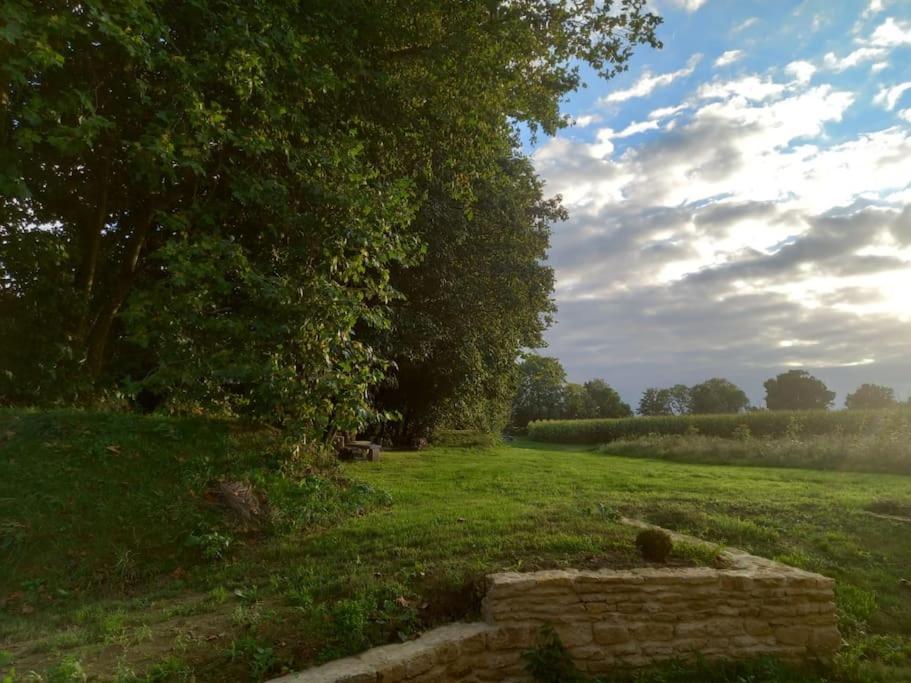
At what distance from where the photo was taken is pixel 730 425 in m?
34.1

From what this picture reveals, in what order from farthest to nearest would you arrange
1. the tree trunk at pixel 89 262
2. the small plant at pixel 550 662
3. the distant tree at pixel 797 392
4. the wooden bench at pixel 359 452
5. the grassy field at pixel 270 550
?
1. the distant tree at pixel 797 392
2. the wooden bench at pixel 359 452
3. the tree trunk at pixel 89 262
4. the small plant at pixel 550 662
5. the grassy field at pixel 270 550

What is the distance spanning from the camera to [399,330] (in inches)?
572

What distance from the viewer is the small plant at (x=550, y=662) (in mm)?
4738

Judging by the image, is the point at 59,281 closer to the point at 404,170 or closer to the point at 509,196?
the point at 404,170

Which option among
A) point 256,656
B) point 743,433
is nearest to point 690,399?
point 743,433

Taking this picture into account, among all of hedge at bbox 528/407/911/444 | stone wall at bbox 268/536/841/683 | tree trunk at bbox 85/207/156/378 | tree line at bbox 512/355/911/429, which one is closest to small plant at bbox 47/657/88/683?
stone wall at bbox 268/536/841/683

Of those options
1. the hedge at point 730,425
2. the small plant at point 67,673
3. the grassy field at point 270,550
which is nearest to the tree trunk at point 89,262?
the grassy field at point 270,550

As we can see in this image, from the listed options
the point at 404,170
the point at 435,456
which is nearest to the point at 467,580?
the point at 404,170

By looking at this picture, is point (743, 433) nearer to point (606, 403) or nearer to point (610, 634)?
point (610, 634)

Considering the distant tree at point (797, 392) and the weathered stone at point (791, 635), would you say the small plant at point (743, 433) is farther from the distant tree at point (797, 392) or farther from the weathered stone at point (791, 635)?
the distant tree at point (797, 392)

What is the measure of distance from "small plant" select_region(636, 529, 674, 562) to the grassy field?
8.4 inches

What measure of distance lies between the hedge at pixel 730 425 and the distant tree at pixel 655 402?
4023 centimetres

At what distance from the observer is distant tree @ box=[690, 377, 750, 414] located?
73.1 m

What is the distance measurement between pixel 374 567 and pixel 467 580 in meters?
0.97
